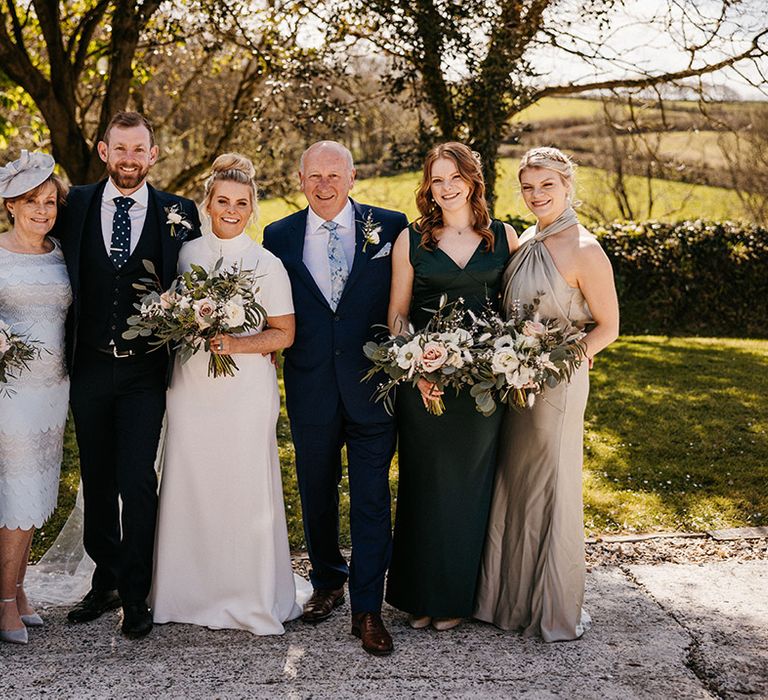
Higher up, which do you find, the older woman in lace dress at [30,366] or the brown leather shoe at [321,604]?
the older woman in lace dress at [30,366]

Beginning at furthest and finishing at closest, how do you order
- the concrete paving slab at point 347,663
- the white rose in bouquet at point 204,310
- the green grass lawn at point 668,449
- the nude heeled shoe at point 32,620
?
the green grass lawn at point 668,449 < the nude heeled shoe at point 32,620 < the white rose in bouquet at point 204,310 < the concrete paving slab at point 347,663

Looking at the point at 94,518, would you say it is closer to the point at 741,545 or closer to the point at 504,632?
the point at 504,632

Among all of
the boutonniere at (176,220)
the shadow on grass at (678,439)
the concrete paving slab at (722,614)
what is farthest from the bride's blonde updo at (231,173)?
the shadow on grass at (678,439)

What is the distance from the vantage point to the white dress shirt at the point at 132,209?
4289 mm

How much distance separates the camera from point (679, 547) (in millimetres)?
5305

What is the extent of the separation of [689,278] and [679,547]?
8559 millimetres

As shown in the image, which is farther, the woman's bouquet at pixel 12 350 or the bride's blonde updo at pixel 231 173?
the bride's blonde updo at pixel 231 173

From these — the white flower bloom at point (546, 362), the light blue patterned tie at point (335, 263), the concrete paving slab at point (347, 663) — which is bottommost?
the concrete paving slab at point (347, 663)

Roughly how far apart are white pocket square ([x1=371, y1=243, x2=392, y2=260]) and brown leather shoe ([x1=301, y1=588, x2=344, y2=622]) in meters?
1.74

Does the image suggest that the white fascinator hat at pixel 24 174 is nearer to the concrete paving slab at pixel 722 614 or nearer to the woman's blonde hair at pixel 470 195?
the woman's blonde hair at pixel 470 195

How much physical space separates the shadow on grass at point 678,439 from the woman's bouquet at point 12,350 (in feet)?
11.8

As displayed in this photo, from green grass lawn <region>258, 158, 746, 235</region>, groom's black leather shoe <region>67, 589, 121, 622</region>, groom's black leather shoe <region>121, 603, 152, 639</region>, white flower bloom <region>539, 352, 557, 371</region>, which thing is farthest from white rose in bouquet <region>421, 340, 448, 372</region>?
green grass lawn <region>258, 158, 746, 235</region>

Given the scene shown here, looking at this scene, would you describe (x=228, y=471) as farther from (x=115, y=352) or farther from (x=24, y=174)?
(x=24, y=174)

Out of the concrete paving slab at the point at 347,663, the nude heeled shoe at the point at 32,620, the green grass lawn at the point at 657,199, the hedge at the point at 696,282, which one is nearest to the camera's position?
the concrete paving slab at the point at 347,663
